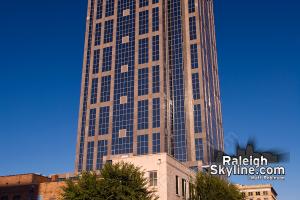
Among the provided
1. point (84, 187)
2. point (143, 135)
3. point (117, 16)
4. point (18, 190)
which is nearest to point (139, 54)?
point (117, 16)

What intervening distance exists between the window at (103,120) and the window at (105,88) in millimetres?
3753

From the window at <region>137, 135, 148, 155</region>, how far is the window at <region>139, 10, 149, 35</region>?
40.4 metres

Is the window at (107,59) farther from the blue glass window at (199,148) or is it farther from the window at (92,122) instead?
the blue glass window at (199,148)

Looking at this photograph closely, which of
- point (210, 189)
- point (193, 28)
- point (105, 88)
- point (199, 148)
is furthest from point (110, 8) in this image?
point (210, 189)

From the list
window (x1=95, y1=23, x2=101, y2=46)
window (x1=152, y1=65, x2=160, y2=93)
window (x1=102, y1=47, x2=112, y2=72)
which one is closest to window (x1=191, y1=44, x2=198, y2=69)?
window (x1=152, y1=65, x2=160, y2=93)

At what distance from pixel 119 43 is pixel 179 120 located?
3927 cm

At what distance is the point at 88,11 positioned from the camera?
163 m

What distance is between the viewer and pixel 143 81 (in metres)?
139

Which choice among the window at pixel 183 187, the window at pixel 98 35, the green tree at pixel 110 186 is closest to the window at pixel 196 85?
the window at pixel 98 35

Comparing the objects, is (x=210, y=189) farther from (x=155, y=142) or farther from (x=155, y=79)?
(x=155, y=79)

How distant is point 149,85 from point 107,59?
70.2 ft

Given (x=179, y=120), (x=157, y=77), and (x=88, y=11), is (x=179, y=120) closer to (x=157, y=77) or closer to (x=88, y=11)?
(x=157, y=77)

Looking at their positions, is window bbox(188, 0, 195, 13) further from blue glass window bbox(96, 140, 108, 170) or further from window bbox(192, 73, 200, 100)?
blue glass window bbox(96, 140, 108, 170)

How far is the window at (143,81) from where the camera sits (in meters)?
137
